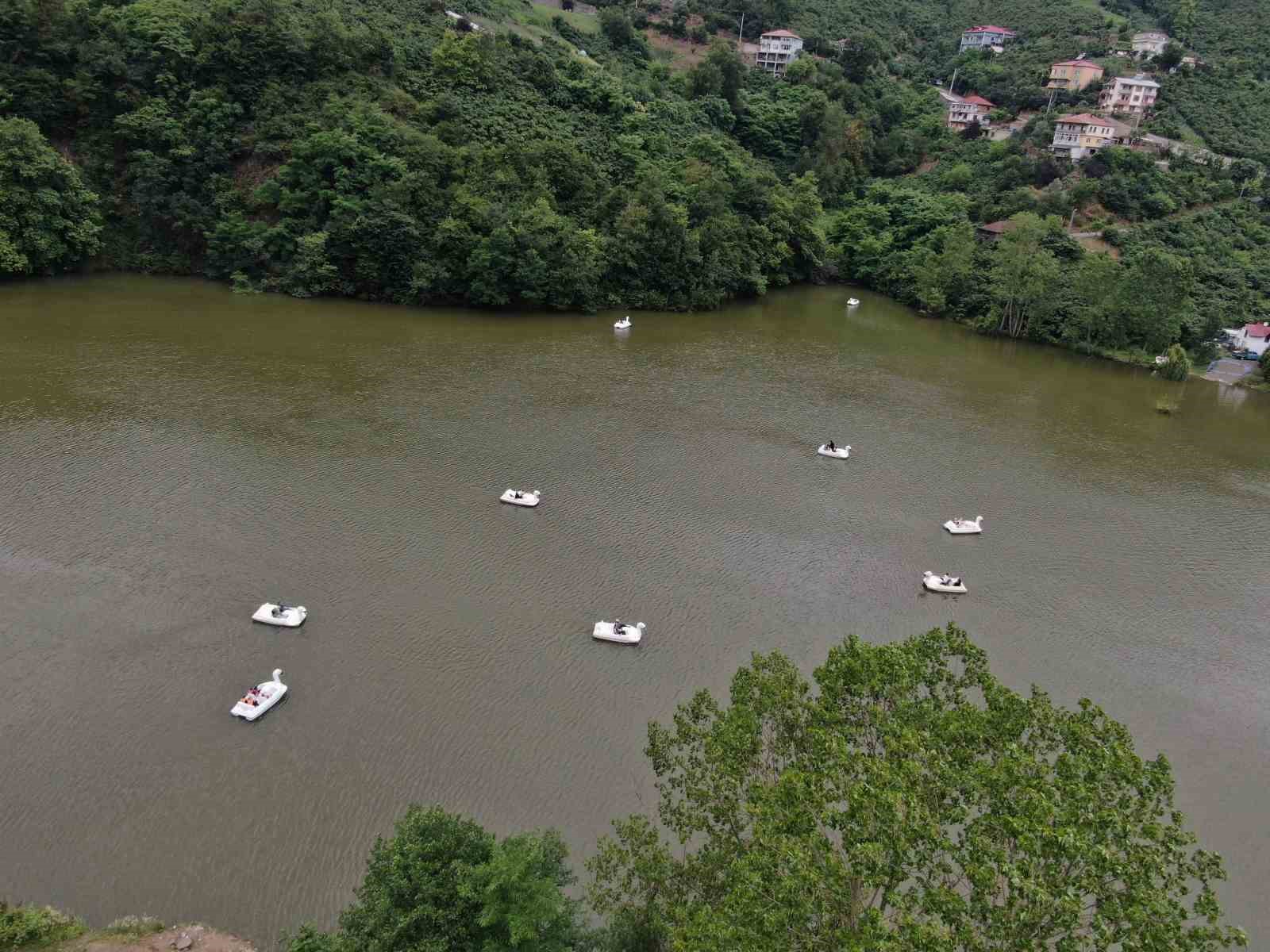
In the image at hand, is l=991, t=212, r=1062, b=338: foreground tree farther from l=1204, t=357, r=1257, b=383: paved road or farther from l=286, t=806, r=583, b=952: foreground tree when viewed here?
l=286, t=806, r=583, b=952: foreground tree

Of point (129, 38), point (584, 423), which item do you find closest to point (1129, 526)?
point (584, 423)

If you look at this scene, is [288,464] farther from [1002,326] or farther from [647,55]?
[647,55]

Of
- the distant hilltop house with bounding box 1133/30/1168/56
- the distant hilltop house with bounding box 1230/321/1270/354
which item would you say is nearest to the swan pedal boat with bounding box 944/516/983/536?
the distant hilltop house with bounding box 1230/321/1270/354

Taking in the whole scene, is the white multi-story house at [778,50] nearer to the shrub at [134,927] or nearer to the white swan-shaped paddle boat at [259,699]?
the white swan-shaped paddle boat at [259,699]

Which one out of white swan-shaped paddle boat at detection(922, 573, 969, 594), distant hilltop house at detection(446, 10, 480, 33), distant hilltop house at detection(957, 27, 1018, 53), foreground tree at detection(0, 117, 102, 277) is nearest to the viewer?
white swan-shaped paddle boat at detection(922, 573, 969, 594)

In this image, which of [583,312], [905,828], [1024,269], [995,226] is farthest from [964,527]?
[995,226]
